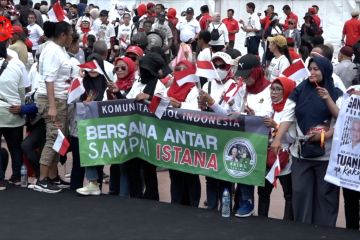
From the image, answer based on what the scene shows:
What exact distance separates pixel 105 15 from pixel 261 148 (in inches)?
606

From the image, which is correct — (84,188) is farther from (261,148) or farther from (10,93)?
(261,148)

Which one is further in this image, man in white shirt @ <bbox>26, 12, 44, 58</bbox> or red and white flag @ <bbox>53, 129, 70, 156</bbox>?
man in white shirt @ <bbox>26, 12, 44, 58</bbox>

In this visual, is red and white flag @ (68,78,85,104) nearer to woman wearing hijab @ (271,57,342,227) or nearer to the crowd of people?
the crowd of people

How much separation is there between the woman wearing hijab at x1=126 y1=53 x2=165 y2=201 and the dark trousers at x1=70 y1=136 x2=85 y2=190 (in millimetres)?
600

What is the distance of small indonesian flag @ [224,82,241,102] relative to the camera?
9.16 meters

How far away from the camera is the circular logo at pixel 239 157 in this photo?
29.1 feet

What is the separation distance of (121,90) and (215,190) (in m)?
1.66

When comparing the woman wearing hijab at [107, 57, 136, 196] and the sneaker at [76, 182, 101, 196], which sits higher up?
the woman wearing hijab at [107, 57, 136, 196]

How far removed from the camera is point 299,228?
8.27 metres

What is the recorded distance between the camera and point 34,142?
10.4 m

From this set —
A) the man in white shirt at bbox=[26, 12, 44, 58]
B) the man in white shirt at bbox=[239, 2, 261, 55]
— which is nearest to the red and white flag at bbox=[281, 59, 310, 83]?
the man in white shirt at bbox=[26, 12, 44, 58]

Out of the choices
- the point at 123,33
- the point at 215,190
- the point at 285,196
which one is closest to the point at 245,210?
the point at 285,196

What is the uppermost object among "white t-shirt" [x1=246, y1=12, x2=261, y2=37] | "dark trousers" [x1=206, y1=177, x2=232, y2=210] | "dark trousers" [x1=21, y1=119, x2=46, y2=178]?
"white t-shirt" [x1=246, y1=12, x2=261, y2=37]

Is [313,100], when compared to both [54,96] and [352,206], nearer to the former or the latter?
[352,206]
